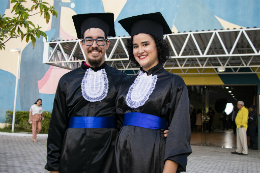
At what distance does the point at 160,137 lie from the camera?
6.17ft

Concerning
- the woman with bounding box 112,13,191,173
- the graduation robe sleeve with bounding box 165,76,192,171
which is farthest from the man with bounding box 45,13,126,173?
the graduation robe sleeve with bounding box 165,76,192,171

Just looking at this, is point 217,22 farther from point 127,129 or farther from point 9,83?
point 9,83

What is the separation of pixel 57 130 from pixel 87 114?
1.06 ft

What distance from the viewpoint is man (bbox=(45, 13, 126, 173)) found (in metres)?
2.24

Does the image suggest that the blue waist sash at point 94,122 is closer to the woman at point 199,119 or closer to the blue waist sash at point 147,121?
the blue waist sash at point 147,121

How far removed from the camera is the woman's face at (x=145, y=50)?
207 cm

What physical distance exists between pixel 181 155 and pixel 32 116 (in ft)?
31.7

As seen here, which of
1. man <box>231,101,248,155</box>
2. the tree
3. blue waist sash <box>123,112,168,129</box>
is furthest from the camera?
man <box>231,101,248,155</box>

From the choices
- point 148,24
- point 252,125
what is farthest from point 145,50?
point 252,125

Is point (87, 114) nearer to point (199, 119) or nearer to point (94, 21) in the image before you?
point (94, 21)

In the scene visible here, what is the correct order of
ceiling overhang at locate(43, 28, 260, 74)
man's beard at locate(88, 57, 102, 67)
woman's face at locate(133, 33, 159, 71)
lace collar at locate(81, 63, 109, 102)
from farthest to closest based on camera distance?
1. ceiling overhang at locate(43, 28, 260, 74)
2. man's beard at locate(88, 57, 102, 67)
3. lace collar at locate(81, 63, 109, 102)
4. woman's face at locate(133, 33, 159, 71)

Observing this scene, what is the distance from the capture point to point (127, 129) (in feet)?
6.47

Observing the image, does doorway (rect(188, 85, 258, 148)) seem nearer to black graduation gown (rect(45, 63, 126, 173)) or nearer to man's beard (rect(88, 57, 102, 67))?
man's beard (rect(88, 57, 102, 67))

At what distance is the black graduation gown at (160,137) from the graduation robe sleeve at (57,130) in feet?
2.00
